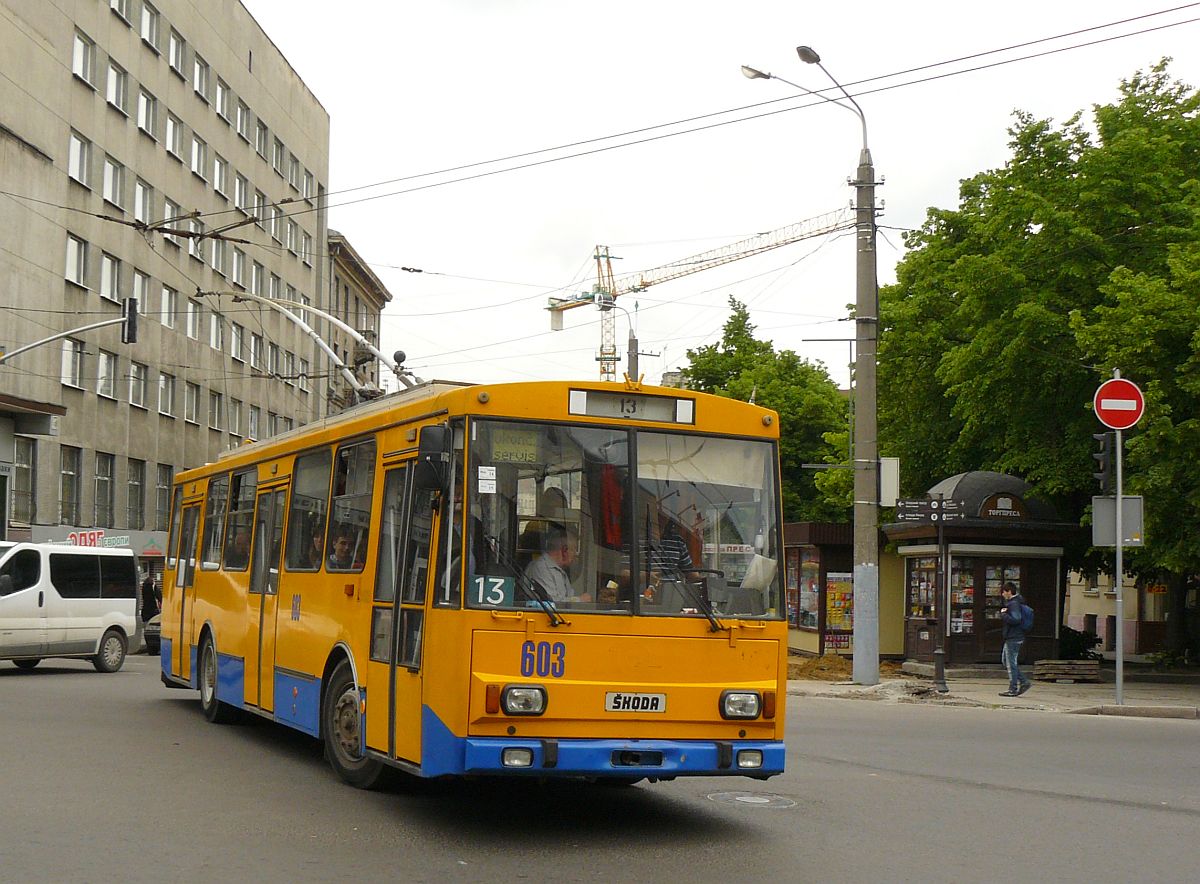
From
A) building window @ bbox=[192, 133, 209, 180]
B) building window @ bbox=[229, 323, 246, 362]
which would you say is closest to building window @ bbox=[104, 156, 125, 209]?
building window @ bbox=[192, 133, 209, 180]

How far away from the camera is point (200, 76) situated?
178 feet

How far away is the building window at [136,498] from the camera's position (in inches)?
1885

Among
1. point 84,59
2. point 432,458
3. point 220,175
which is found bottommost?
point 432,458

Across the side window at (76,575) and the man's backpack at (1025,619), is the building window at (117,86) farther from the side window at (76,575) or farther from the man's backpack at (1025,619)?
the man's backpack at (1025,619)

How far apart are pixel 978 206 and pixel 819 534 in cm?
887

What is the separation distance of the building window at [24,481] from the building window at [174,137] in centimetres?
1380

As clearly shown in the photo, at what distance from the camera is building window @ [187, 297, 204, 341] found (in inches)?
2050

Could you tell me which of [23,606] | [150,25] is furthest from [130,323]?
[150,25]

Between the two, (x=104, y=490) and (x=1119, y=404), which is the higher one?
(x=1119, y=404)

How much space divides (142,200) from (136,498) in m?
9.33

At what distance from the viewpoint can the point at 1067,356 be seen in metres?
28.6

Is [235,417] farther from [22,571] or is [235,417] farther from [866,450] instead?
[866,450]

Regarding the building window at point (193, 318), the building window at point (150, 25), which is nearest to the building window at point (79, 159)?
the building window at point (150, 25)

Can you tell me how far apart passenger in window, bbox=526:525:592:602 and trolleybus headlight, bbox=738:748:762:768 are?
1361 millimetres
